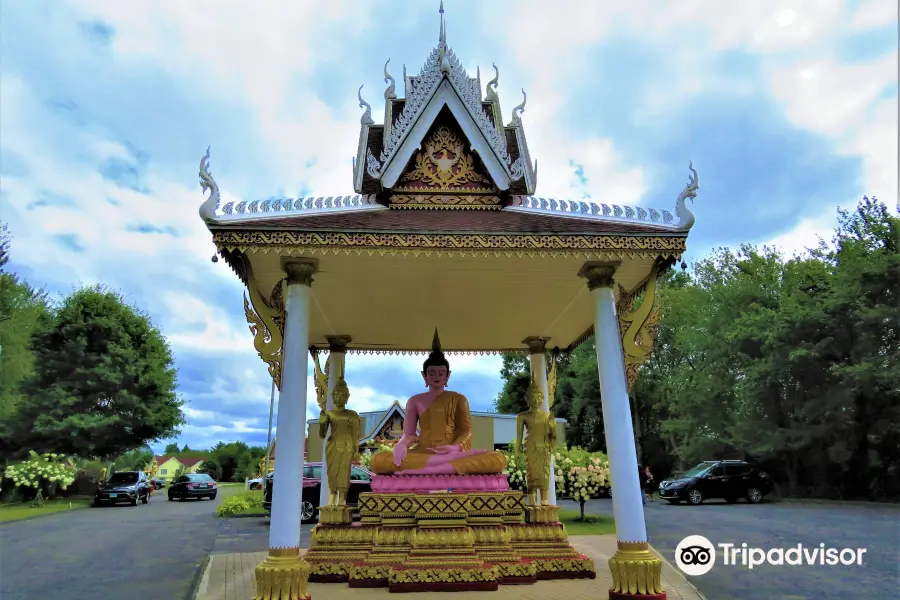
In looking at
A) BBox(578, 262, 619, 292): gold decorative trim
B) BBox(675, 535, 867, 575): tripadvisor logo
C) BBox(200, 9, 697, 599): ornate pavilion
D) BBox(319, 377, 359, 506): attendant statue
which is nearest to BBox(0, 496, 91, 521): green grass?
BBox(319, 377, 359, 506): attendant statue

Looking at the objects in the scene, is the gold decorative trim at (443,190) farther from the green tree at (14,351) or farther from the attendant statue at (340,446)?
the green tree at (14,351)

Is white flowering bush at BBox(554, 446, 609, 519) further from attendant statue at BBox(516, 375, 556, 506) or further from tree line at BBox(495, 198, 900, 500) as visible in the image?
attendant statue at BBox(516, 375, 556, 506)

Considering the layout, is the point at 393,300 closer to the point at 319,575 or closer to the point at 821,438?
the point at 319,575

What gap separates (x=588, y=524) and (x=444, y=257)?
1126cm

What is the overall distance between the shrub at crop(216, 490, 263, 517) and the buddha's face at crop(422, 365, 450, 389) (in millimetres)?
13368

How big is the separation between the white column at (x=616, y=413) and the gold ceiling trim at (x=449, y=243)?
0.45 meters

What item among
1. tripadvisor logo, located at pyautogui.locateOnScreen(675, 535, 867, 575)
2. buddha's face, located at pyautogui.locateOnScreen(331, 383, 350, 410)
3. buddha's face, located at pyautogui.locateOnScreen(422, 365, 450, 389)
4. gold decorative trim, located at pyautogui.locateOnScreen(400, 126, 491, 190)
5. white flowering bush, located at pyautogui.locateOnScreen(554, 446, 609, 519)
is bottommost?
tripadvisor logo, located at pyautogui.locateOnScreen(675, 535, 867, 575)

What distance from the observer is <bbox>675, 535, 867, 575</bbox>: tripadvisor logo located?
846 centimetres

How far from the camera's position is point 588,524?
48.1ft

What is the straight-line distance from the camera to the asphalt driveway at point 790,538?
699 centimetres

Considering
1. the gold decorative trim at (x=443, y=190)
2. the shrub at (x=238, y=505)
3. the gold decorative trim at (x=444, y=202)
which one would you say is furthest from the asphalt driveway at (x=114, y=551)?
the gold decorative trim at (x=443, y=190)

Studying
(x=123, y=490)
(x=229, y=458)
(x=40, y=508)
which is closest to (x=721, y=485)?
(x=123, y=490)

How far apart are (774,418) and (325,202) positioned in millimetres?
21286

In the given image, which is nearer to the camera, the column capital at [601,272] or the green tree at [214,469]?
the column capital at [601,272]
